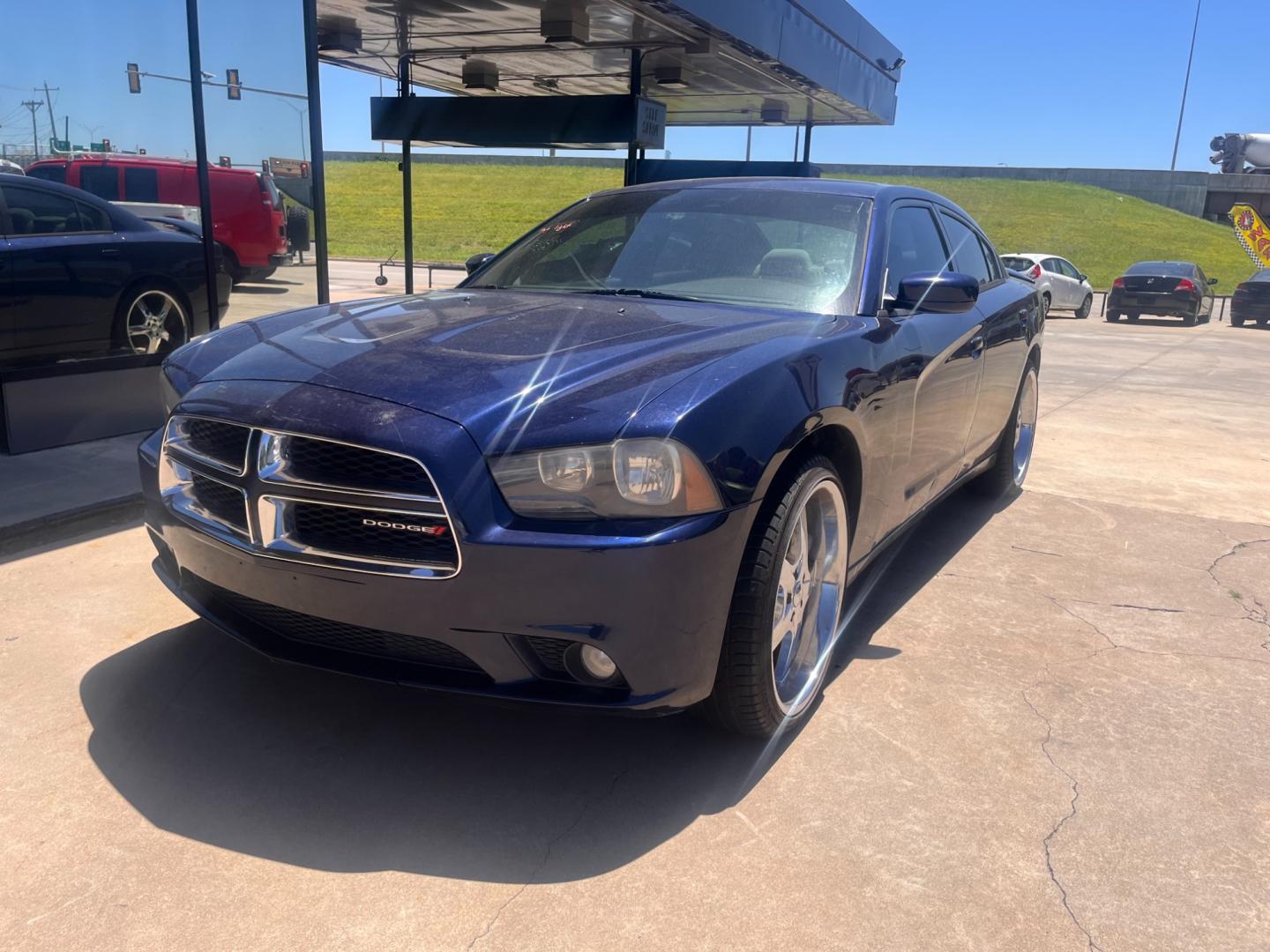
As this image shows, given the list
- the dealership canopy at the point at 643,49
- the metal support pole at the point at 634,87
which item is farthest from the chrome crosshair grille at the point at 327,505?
the metal support pole at the point at 634,87

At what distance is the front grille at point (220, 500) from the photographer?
2551mm

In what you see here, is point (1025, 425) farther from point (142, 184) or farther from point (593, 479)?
point (142, 184)

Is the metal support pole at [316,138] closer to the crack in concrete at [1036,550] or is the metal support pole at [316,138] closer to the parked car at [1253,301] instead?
the crack in concrete at [1036,550]

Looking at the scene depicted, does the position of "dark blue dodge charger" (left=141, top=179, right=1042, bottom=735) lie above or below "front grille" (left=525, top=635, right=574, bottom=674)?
above

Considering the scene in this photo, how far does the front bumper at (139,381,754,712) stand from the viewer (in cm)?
226

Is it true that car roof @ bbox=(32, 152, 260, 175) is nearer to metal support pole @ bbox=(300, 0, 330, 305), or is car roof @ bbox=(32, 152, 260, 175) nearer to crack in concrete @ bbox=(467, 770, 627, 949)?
metal support pole @ bbox=(300, 0, 330, 305)

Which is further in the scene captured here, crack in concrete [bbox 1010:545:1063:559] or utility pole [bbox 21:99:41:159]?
utility pole [bbox 21:99:41:159]

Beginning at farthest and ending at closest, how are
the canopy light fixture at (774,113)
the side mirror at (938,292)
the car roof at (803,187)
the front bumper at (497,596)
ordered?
the canopy light fixture at (774,113), the car roof at (803,187), the side mirror at (938,292), the front bumper at (497,596)

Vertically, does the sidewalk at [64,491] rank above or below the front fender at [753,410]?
below

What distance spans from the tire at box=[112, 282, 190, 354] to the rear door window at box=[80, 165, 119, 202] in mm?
594

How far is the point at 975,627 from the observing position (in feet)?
12.6

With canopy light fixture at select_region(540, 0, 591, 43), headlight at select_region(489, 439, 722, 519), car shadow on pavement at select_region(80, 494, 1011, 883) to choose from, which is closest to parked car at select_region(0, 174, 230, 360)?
canopy light fixture at select_region(540, 0, 591, 43)

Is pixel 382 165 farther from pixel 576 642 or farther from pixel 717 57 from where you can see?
pixel 576 642

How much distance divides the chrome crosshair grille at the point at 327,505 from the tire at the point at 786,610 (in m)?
0.77
